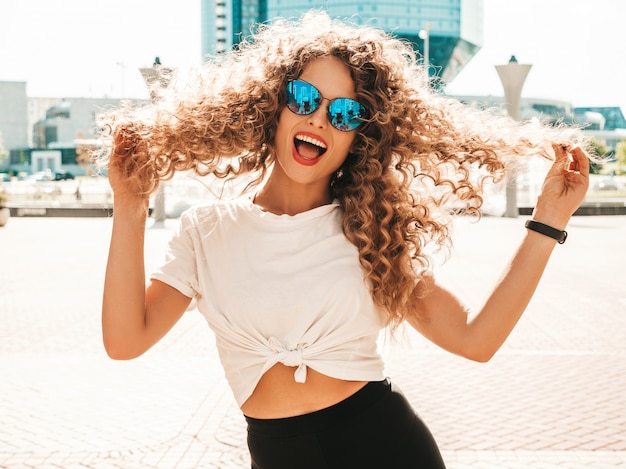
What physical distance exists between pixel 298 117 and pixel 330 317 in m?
0.54

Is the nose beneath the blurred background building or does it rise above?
beneath

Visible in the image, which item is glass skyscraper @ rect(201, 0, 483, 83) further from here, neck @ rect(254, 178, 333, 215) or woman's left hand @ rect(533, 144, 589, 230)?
woman's left hand @ rect(533, 144, 589, 230)

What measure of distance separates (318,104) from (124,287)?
69 cm

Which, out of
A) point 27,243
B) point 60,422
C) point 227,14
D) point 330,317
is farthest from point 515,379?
point 227,14

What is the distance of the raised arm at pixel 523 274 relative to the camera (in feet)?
6.17

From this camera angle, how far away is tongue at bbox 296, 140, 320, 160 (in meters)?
2.08

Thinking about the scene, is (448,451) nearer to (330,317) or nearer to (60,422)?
(60,422)

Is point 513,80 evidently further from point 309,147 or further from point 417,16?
point 417,16

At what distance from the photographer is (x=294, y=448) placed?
1.91m

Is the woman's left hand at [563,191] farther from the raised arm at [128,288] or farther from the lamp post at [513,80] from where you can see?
the lamp post at [513,80]

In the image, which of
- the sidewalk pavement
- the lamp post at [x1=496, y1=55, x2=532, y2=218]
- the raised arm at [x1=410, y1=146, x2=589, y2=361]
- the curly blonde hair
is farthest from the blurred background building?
the raised arm at [x1=410, y1=146, x2=589, y2=361]

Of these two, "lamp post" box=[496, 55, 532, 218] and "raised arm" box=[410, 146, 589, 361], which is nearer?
"raised arm" box=[410, 146, 589, 361]

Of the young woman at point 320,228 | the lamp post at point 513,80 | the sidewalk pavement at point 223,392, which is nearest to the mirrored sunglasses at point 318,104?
the young woman at point 320,228

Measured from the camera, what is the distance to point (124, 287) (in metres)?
1.86
